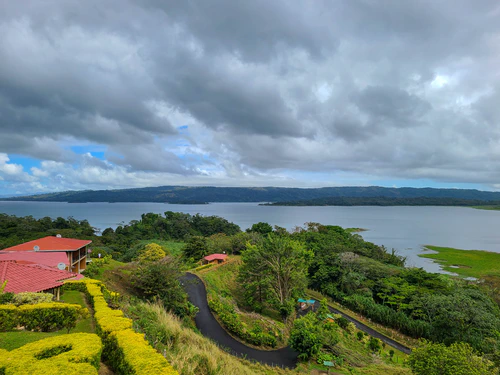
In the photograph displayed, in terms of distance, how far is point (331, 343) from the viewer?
699 inches

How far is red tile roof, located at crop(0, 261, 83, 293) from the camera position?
1112cm

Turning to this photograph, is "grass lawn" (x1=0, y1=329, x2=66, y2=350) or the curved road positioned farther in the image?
the curved road

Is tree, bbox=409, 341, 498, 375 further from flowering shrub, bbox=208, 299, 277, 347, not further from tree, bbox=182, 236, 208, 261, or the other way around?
tree, bbox=182, 236, 208, 261

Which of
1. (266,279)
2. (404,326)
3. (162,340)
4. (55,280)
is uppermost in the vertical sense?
(55,280)

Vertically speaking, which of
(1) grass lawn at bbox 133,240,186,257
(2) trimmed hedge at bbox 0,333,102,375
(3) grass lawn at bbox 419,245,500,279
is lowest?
(3) grass lawn at bbox 419,245,500,279

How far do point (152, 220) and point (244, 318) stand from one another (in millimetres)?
61281

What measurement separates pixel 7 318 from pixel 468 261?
6452cm

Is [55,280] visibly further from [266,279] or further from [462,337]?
[462,337]

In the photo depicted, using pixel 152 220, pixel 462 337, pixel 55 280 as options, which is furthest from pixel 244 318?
pixel 152 220

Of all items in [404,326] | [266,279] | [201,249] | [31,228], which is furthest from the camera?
[31,228]

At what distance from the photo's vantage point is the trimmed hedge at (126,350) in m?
5.98

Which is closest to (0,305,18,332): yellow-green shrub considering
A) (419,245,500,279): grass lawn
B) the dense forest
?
the dense forest

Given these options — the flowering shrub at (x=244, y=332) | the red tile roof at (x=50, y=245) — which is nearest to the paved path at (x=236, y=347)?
the flowering shrub at (x=244, y=332)

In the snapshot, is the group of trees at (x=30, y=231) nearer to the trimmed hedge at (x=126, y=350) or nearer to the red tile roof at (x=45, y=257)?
the red tile roof at (x=45, y=257)
